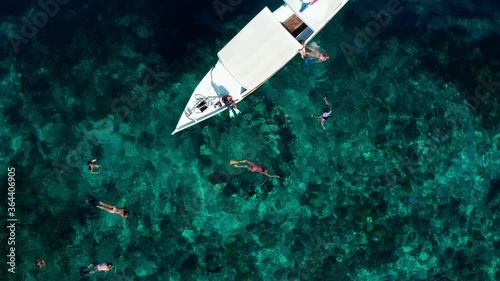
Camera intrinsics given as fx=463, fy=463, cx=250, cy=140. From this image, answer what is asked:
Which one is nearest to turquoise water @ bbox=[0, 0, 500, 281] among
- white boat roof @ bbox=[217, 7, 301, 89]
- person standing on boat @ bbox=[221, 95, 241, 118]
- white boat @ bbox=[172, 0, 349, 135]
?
person standing on boat @ bbox=[221, 95, 241, 118]

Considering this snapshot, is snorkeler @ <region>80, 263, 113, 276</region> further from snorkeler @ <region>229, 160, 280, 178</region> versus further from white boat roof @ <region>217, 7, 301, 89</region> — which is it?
white boat roof @ <region>217, 7, 301, 89</region>

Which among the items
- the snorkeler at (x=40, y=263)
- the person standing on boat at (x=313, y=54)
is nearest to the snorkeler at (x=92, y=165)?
the snorkeler at (x=40, y=263)

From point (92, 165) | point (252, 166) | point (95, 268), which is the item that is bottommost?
point (252, 166)

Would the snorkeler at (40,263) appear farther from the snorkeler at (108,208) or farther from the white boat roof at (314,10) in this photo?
the white boat roof at (314,10)

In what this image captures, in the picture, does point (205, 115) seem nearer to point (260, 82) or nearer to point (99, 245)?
point (260, 82)

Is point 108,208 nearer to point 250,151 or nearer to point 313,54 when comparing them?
point 250,151

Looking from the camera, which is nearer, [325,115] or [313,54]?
[325,115]

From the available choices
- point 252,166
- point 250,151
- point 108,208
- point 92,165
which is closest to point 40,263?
point 108,208
